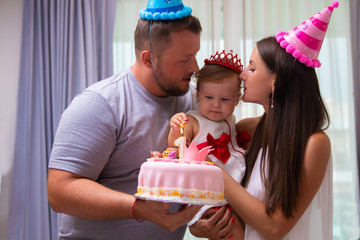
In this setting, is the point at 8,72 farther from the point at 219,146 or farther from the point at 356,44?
the point at 356,44

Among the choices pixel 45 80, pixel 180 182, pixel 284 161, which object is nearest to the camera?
pixel 180 182

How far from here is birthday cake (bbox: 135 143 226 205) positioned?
149 cm

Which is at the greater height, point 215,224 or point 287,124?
point 287,124

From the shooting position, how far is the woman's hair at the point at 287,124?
1.90m

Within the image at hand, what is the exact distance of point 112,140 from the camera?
1.98 m

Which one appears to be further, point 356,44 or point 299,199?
point 356,44

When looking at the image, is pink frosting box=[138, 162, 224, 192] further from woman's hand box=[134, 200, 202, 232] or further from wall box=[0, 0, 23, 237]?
wall box=[0, 0, 23, 237]

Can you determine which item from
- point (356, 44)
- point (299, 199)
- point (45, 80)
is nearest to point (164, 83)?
point (299, 199)

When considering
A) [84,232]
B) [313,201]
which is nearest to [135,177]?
[84,232]

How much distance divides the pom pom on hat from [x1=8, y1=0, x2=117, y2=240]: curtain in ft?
4.92

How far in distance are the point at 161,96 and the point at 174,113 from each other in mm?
114

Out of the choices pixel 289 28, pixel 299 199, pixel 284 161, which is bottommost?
pixel 299 199

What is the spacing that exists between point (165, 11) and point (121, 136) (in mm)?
657

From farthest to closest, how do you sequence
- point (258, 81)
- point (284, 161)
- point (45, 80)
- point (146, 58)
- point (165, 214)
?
point (45, 80)
point (146, 58)
point (258, 81)
point (284, 161)
point (165, 214)
